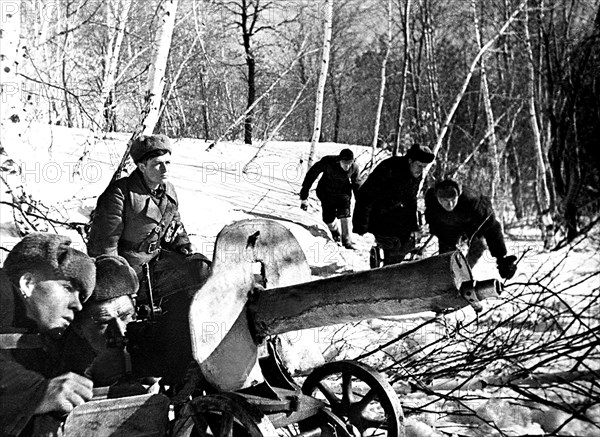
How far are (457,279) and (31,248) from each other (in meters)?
1.47

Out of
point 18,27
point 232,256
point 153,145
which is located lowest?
point 232,256

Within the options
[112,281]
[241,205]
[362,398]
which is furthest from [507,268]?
[241,205]

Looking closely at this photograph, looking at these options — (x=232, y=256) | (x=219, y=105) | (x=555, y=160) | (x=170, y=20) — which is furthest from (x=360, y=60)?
(x=232, y=256)

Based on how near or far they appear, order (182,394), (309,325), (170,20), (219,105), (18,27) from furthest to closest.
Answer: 1. (219,105)
2. (170,20)
3. (18,27)
4. (182,394)
5. (309,325)

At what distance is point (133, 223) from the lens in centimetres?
415

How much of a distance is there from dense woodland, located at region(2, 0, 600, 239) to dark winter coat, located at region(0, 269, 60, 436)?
428 cm

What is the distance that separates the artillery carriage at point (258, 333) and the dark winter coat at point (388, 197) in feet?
15.9

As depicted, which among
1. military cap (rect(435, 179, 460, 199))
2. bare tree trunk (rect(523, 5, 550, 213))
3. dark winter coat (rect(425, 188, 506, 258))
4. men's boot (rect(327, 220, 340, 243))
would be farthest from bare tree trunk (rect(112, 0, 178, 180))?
bare tree trunk (rect(523, 5, 550, 213))

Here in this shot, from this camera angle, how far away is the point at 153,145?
163 inches

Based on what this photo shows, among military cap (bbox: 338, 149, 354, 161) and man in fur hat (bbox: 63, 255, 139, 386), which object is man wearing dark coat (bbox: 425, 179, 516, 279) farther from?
man in fur hat (bbox: 63, 255, 139, 386)

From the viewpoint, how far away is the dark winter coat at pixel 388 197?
749 centimetres

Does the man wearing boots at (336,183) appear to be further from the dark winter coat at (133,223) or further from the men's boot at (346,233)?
the dark winter coat at (133,223)

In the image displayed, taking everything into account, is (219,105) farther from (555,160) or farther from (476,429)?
(476,429)

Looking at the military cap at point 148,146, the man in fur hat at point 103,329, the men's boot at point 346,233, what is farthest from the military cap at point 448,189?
the man in fur hat at point 103,329
